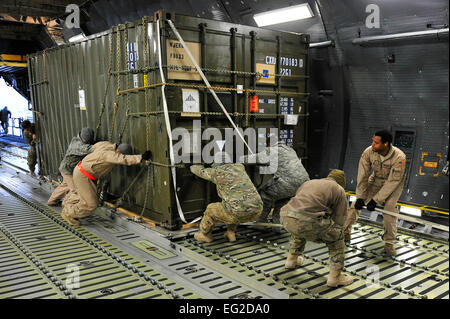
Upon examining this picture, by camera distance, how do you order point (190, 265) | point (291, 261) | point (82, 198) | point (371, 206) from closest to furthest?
point (291, 261) → point (190, 265) → point (371, 206) → point (82, 198)

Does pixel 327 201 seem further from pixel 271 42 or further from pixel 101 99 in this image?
pixel 101 99

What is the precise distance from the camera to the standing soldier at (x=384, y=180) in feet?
17.2

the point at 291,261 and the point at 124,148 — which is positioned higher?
the point at 124,148

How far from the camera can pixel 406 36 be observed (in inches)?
242

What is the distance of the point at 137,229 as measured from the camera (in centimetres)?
625

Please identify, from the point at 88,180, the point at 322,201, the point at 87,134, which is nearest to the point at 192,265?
the point at 322,201

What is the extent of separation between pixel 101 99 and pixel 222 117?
2410 mm

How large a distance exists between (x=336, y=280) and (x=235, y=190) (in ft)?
5.69

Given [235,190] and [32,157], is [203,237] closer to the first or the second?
[235,190]

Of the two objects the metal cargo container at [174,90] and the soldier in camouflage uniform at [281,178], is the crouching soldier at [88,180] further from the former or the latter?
the soldier in camouflage uniform at [281,178]

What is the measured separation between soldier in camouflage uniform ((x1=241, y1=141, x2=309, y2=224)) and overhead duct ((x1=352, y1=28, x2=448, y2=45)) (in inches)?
93.5

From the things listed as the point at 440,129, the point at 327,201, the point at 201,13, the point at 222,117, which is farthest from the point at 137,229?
the point at 201,13

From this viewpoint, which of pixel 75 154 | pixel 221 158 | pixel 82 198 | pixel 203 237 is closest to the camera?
pixel 221 158

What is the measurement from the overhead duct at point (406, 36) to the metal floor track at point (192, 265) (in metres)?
2.97
